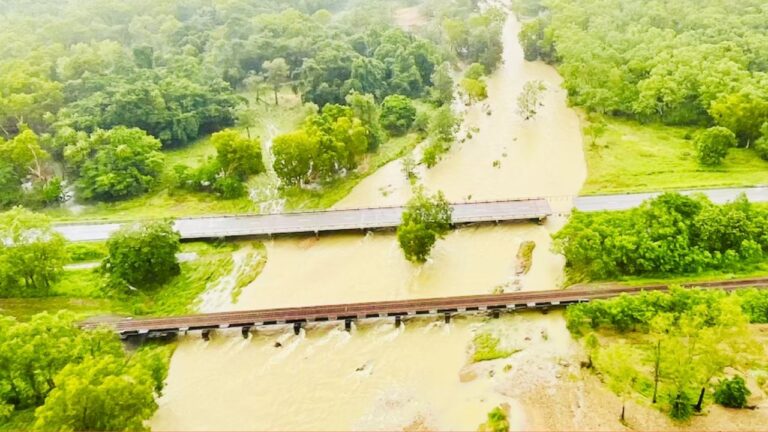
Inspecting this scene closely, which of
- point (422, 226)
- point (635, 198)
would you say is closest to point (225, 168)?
point (422, 226)

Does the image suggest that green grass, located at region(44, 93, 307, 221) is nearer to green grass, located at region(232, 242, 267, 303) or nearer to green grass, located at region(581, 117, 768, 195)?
green grass, located at region(232, 242, 267, 303)

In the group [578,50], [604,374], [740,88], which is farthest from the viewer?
[578,50]

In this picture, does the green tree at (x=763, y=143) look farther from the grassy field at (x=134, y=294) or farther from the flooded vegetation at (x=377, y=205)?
the grassy field at (x=134, y=294)

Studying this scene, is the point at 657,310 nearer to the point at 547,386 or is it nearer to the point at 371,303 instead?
the point at 547,386

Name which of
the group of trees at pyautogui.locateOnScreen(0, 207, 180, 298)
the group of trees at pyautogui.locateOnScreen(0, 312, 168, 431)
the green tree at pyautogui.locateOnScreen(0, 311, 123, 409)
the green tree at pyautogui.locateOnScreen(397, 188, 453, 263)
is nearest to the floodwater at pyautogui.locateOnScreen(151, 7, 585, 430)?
the green tree at pyautogui.locateOnScreen(397, 188, 453, 263)

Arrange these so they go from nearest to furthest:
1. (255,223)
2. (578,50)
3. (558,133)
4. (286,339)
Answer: (286,339) < (255,223) < (558,133) < (578,50)

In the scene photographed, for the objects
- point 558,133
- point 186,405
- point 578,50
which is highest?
point 578,50

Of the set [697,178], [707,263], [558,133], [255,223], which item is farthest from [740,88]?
[255,223]
